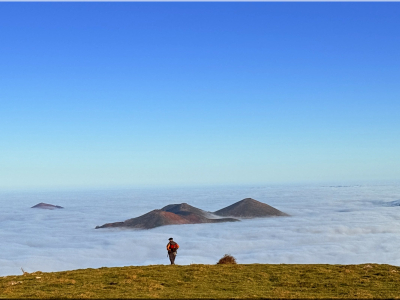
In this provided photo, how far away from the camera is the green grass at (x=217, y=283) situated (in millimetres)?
21969

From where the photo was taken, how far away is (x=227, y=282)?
85.4 ft

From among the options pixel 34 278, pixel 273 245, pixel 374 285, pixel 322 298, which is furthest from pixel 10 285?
pixel 273 245

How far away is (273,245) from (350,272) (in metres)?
177

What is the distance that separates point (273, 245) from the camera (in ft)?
652

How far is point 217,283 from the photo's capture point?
25641 mm

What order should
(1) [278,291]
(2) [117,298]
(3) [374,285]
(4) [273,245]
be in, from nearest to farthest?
(2) [117,298], (1) [278,291], (3) [374,285], (4) [273,245]

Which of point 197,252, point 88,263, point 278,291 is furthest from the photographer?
point 197,252

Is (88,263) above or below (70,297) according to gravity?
below

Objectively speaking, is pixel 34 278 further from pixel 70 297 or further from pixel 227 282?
pixel 227 282

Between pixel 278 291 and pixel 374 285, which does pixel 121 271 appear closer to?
pixel 278 291

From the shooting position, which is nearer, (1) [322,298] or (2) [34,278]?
(1) [322,298]

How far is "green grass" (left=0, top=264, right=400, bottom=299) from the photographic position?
22.0 m

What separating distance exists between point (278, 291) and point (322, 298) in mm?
2795

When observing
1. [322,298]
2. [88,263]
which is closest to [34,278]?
[322,298]
